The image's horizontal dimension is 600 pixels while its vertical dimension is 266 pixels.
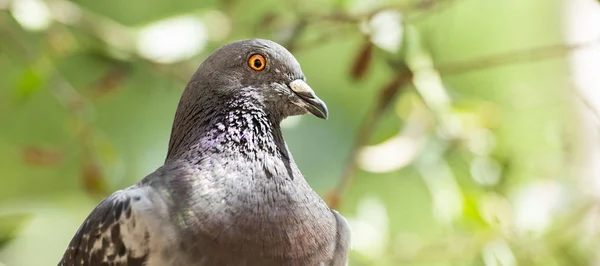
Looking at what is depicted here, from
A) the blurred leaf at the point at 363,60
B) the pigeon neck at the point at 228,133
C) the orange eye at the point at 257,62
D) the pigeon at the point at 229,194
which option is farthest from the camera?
the blurred leaf at the point at 363,60

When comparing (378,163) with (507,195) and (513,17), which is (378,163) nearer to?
(507,195)

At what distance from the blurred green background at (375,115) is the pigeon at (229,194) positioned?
3.14ft

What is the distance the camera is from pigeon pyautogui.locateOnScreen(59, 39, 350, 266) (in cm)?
137

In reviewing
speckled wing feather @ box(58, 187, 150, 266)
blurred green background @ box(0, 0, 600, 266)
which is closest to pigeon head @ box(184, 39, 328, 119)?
speckled wing feather @ box(58, 187, 150, 266)

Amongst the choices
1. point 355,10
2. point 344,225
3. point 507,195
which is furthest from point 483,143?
point 344,225

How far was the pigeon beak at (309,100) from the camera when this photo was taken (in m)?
1.63

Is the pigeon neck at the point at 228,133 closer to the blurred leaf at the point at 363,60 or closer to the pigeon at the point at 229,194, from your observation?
the pigeon at the point at 229,194

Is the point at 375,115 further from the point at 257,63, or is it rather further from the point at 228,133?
the point at 228,133

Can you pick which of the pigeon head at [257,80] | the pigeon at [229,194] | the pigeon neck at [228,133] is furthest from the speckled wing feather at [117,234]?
the pigeon head at [257,80]

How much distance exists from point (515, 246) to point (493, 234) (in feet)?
0.65

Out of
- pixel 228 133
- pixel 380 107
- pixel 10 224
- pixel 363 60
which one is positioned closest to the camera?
pixel 228 133

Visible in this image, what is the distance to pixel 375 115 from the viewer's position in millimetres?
2902

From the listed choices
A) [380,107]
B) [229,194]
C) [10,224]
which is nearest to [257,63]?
[229,194]

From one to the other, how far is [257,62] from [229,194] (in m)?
0.37
